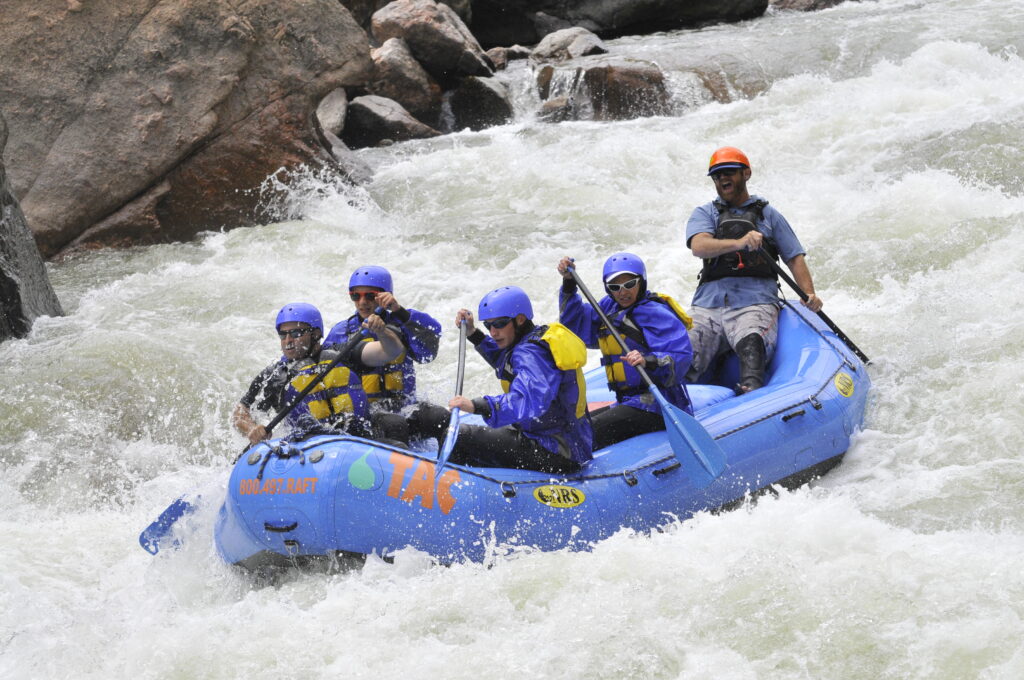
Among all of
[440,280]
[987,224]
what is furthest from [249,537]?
[987,224]

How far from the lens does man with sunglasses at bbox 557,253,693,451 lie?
16.8 ft

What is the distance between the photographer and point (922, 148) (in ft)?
31.8

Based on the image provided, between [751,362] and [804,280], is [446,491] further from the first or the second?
[804,280]

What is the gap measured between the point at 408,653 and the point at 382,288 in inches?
70.9

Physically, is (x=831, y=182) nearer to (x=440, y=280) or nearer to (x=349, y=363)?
(x=440, y=280)

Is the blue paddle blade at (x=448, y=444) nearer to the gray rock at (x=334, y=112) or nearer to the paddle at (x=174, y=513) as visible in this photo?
the paddle at (x=174, y=513)

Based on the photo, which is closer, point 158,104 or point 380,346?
point 380,346

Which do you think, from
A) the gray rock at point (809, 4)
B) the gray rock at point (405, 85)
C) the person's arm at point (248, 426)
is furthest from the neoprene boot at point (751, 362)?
the gray rock at point (809, 4)

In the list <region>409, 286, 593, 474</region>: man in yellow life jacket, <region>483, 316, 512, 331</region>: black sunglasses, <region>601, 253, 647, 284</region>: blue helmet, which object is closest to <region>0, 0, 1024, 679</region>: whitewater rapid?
<region>409, 286, 593, 474</region>: man in yellow life jacket

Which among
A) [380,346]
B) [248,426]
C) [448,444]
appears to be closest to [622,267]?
[380,346]

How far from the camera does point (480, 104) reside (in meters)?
14.7

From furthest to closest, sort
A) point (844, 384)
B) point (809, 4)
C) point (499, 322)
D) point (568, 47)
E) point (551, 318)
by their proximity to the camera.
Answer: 1. point (809, 4)
2. point (568, 47)
3. point (551, 318)
4. point (844, 384)
5. point (499, 322)

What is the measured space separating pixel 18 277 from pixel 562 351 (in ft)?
16.2

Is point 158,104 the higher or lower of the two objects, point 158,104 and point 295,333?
the higher
